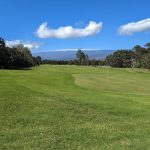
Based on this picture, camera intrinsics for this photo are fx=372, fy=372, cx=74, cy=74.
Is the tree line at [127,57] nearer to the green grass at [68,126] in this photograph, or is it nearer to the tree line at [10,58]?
the tree line at [10,58]

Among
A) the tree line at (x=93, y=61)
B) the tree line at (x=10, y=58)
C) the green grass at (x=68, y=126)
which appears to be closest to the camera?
the green grass at (x=68, y=126)

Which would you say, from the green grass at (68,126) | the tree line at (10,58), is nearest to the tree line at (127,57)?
the tree line at (10,58)

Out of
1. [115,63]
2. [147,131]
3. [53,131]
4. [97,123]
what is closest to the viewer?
[53,131]

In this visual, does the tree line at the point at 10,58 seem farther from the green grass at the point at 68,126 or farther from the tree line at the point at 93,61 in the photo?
the green grass at the point at 68,126

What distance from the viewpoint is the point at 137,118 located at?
15.6 m

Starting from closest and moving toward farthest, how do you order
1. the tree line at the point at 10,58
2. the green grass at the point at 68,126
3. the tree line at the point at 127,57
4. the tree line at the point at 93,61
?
the green grass at the point at 68,126, the tree line at the point at 10,58, the tree line at the point at 93,61, the tree line at the point at 127,57

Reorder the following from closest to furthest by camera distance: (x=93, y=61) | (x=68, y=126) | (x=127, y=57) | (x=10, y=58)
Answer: (x=68, y=126) → (x=10, y=58) → (x=127, y=57) → (x=93, y=61)

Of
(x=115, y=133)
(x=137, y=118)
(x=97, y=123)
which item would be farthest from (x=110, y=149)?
(x=137, y=118)

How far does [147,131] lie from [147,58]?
4621 inches

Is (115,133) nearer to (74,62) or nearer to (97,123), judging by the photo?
(97,123)

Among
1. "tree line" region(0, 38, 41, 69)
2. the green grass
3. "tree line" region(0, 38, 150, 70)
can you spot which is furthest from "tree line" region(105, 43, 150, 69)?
the green grass

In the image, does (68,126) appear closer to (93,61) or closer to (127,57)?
(127,57)

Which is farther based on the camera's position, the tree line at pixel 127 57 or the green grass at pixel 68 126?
the tree line at pixel 127 57

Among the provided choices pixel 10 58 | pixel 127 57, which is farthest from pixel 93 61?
pixel 10 58
